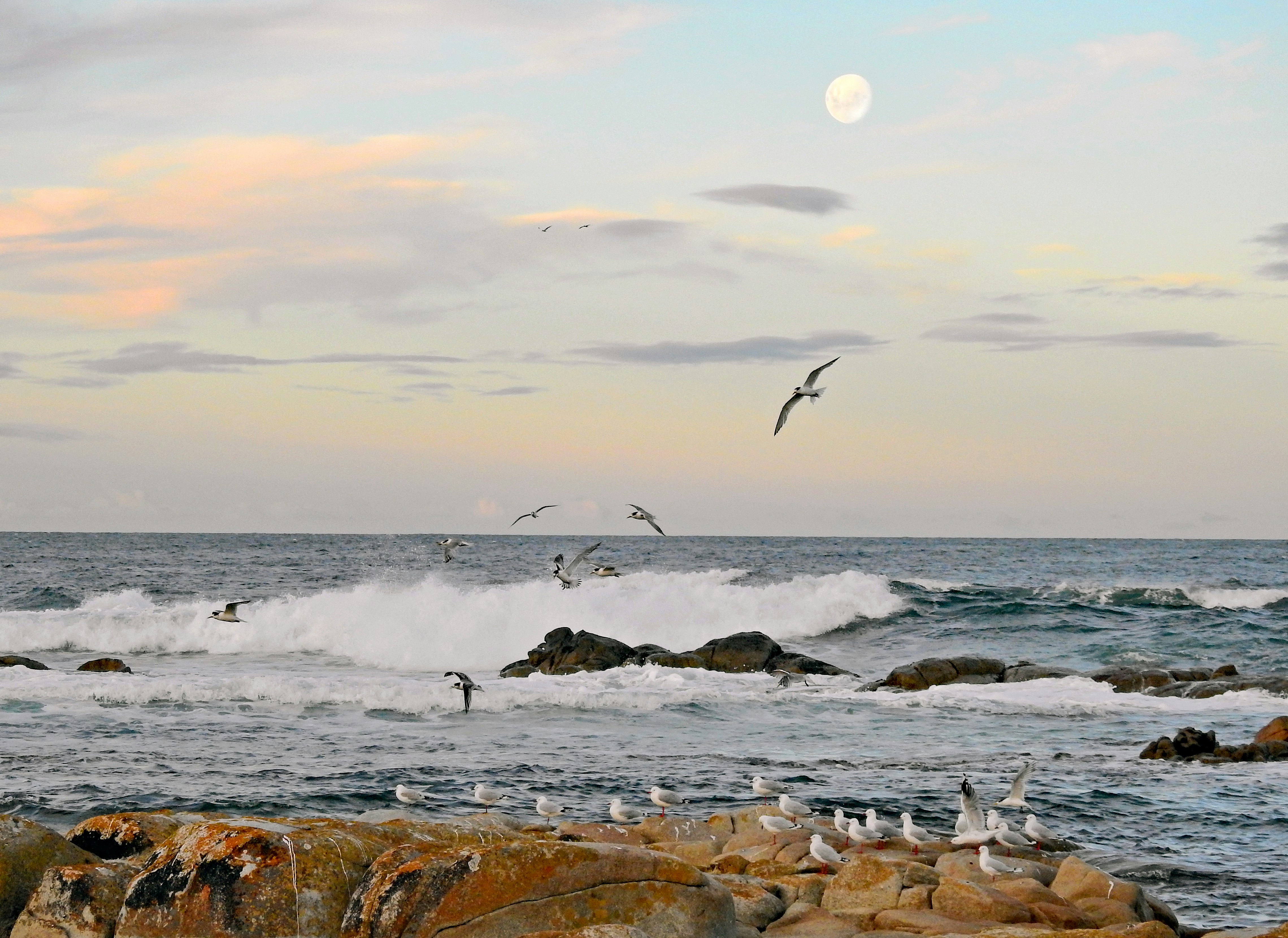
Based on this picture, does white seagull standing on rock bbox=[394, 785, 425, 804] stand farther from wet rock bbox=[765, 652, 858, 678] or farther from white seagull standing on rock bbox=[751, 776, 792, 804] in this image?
wet rock bbox=[765, 652, 858, 678]

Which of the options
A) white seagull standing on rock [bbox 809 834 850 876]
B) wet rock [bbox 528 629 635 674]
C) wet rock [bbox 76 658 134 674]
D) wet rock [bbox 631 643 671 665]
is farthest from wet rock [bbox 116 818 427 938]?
wet rock [bbox 76 658 134 674]

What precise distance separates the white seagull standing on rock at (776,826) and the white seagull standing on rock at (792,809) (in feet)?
2.42

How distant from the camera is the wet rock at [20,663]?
88.9 feet

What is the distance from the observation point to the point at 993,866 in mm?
10602

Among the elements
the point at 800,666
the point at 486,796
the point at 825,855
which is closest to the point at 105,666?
the point at 800,666

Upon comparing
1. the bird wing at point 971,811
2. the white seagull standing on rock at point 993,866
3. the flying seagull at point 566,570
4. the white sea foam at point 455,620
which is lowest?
the white sea foam at point 455,620

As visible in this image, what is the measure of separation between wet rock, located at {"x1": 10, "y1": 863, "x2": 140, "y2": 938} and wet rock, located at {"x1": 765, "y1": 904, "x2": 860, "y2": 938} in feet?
14.4

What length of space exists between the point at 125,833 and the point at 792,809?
255 inches

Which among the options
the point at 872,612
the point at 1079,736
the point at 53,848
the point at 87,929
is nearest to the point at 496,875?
the point at 87,929

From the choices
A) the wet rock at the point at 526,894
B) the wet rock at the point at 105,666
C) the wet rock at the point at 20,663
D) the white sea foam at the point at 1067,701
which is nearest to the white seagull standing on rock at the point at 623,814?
the wet rock at the point at 526,894

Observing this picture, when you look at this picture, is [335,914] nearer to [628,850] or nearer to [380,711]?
[628,850]

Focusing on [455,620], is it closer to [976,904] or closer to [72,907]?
[976,904]

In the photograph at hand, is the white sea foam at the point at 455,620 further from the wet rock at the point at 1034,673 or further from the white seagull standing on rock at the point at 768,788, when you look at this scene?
the white seagull standing on rock at the point at 768,788

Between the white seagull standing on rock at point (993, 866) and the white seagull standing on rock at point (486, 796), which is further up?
the white seagull standing on rock at point (993, 866)
